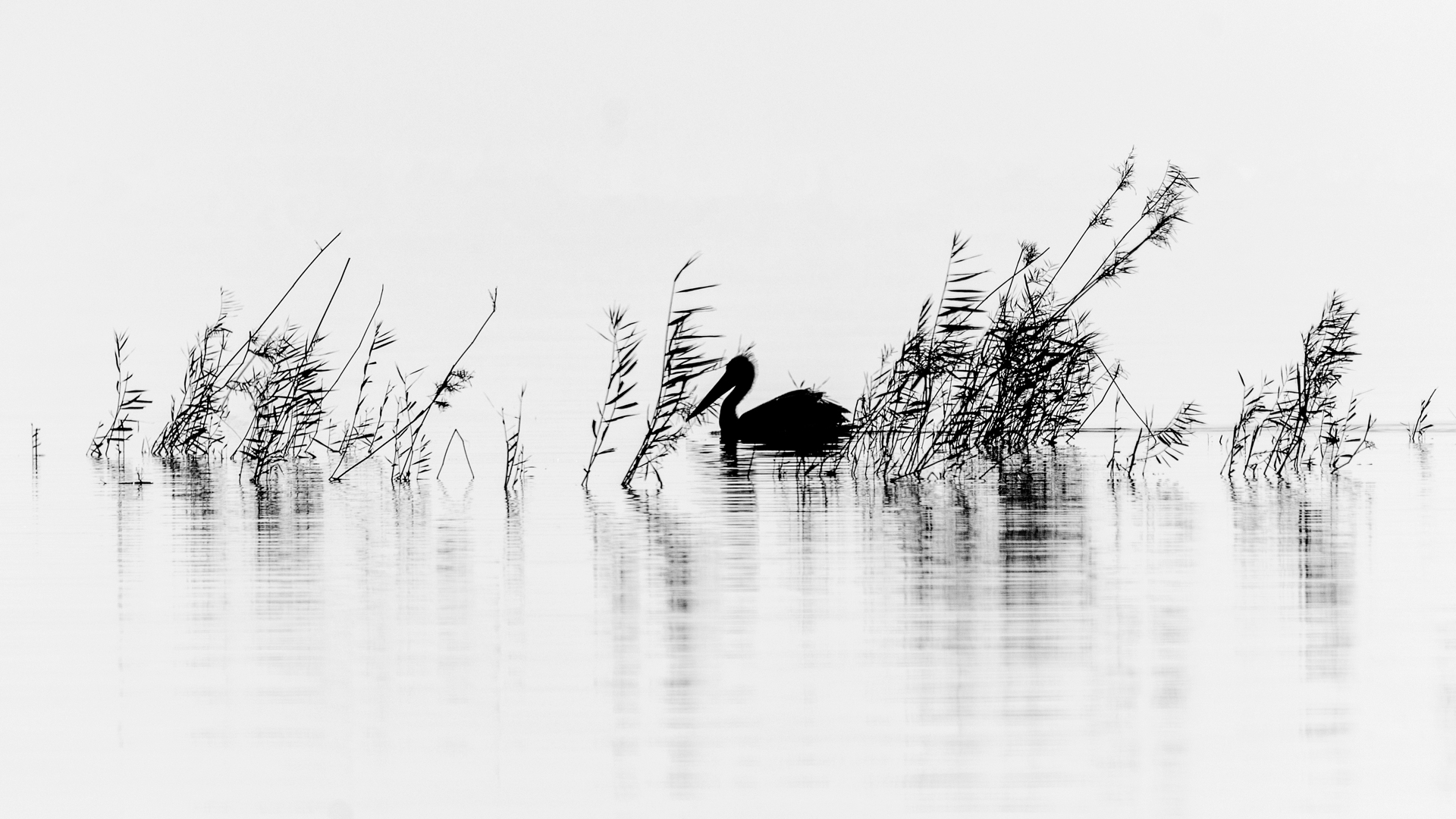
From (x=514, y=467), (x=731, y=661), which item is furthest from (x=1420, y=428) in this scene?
(x=731, y=661)

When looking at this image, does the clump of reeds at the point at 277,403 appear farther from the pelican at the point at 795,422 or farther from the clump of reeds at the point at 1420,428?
the clump of reeds at the point at 1420,428

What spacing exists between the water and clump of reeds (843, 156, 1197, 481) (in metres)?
1.56

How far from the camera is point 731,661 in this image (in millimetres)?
6527

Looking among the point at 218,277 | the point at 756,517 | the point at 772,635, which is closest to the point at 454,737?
the point at 772,635

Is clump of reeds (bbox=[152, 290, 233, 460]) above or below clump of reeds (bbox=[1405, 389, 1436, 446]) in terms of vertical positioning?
above

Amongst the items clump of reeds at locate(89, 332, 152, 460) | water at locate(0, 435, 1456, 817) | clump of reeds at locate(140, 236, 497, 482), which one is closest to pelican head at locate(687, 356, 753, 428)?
clump of reeds at locate(140, 236, 497, 482)

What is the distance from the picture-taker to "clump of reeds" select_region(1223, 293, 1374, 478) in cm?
1257

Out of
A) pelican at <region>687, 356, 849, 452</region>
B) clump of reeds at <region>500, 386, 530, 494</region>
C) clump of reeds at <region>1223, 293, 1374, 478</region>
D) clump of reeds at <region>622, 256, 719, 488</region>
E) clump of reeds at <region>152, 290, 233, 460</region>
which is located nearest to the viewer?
clump of reeds at <region>622, 256, 719, 488</region>

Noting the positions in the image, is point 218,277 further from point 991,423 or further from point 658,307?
point 991,423

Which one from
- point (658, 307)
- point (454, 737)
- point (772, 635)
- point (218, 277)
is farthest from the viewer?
point (218, 277)

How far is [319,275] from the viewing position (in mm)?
73938

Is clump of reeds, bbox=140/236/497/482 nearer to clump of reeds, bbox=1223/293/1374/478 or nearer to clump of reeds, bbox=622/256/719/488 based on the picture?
clump of reeds, bbox=622/256/719/488

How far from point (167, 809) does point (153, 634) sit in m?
2.44

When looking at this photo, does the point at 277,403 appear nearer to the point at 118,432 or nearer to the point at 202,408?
the point at 202,408
